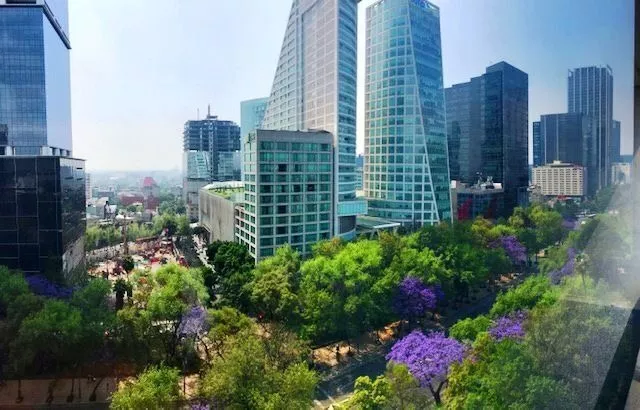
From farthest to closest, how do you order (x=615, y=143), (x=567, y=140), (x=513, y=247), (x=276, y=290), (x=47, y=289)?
(x=513, y=247) → (x=47, y=289) → (x=276, y=290) → (x=567, y=140) → (x=615, y=143)

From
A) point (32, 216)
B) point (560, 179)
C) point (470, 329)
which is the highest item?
point (560, 179)

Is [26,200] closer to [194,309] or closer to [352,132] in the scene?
[194,309]

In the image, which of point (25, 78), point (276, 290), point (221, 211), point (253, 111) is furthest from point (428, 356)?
point (253, 111)

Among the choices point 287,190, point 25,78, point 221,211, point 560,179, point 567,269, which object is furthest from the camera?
point 221,211

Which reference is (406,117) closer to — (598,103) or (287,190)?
(287,190)

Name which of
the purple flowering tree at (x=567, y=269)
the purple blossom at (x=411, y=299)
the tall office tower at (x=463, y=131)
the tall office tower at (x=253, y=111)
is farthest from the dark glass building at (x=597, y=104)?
the tall office tower at (x=253, y=111)

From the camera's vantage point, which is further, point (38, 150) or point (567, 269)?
point (38, 150)
